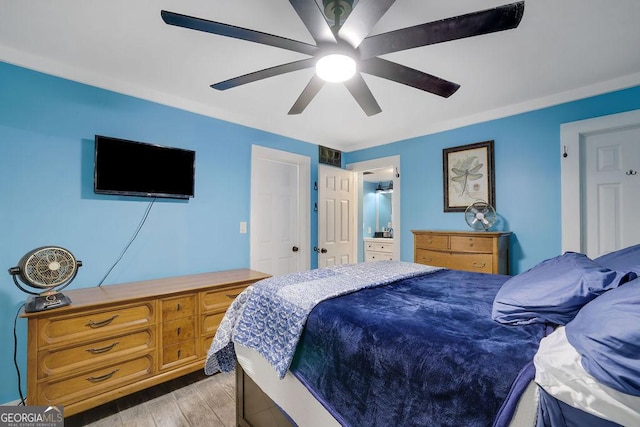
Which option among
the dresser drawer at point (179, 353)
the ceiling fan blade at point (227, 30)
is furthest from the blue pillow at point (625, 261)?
the dresser drawer at point (179, 353)

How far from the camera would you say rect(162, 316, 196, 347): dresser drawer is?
208 cm

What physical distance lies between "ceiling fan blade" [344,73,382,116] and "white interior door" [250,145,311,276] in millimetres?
1652

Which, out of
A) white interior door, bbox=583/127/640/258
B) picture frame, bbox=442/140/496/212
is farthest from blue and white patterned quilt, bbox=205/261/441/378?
white interior door, bbox=583/127/640/258

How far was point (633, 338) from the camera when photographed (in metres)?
0.59

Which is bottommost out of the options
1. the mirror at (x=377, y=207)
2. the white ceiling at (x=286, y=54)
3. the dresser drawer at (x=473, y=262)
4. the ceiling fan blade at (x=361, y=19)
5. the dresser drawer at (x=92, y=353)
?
the dresser drawer at (x=92, y=353)

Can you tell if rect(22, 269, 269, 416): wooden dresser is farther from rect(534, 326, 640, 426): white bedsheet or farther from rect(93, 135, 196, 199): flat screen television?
rect(534, 326, 640, 426): white bedsheet

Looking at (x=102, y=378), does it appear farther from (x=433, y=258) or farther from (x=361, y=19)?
(x=433, y=258)

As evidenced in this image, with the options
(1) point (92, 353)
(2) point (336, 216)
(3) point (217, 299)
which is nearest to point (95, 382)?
(1) point (92, 353)

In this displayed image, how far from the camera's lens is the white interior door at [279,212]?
3240 millimetres

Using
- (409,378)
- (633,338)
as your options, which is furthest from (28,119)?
(633,338)

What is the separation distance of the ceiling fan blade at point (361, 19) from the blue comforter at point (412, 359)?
123 cm

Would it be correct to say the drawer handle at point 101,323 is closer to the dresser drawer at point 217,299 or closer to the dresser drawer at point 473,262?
the dresser drawer at point 217,299

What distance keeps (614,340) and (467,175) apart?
2.77m

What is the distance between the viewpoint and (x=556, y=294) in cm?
95
